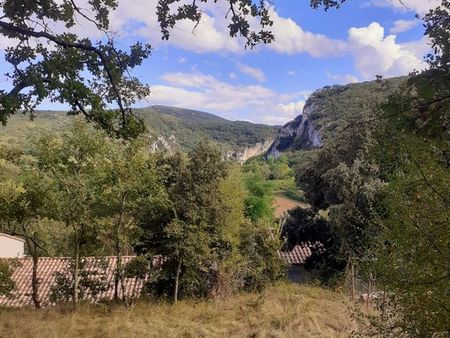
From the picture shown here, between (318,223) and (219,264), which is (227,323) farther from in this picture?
(318,223)

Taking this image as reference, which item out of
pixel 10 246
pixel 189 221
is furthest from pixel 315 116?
pixel 189 221

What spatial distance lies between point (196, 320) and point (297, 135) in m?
99.1

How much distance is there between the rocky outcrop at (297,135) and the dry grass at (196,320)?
242ft

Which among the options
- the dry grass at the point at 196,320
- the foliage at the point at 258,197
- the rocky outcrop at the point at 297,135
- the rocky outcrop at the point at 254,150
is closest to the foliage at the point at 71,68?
the dry grass at the point at 196,320

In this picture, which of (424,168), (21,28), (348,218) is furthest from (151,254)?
(424,168)

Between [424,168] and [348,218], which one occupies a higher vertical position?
[424,168]

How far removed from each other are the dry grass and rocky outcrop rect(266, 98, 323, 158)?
7383 cm

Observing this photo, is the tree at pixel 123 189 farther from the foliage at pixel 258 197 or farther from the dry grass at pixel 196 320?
the foliage at pixel 258 197

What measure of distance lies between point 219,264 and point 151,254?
2048 millimetres

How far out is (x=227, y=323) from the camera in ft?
33.6

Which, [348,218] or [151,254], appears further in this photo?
[348,218]

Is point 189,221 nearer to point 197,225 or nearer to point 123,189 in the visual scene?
point 197,225

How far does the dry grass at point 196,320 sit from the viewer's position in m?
9.30

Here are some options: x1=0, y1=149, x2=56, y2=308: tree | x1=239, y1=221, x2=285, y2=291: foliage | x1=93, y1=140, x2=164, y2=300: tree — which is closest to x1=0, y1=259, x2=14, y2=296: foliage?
x1=0, y1=149, x2=56, y2=308: tree
